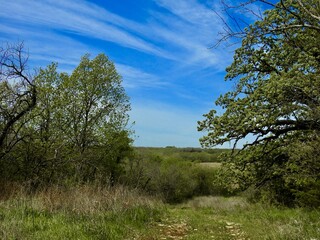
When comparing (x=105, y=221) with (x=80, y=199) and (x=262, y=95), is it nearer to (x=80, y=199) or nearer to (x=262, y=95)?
(x=80, y=199)

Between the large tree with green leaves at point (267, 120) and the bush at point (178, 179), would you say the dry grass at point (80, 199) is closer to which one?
the large tree with green leaves at point (267, 120)

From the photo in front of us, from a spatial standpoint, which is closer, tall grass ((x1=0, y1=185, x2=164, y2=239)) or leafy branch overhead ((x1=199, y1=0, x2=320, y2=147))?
tall grass ((x1=0, y1=185, x2=164, y2=239))

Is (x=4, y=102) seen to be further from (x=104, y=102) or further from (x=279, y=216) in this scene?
(x=104, y=102)

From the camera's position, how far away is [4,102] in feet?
45.2

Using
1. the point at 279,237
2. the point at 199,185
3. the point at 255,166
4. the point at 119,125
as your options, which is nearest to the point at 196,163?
the point at 199,185

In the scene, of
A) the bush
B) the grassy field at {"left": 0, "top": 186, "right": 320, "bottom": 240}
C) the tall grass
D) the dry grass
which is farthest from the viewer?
the bush

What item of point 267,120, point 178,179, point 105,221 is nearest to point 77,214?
point 105,221

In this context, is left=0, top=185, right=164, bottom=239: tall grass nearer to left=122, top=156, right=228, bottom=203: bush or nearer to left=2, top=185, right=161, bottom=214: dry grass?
left=2, top=185, right=161, bottom=214: dry grass

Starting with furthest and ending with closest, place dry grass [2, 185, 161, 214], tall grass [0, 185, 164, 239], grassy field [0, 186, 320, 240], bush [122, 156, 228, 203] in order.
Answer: bush [122, 156, 228, 203], dry grass [2, 185, 161, 214], grassy field [0, 186, 320, 240], tall grass [0, 185, 164, 239]

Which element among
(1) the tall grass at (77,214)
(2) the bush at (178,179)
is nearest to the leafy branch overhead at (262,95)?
(1) the tall grass at (77,214)

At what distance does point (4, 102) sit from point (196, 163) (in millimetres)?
49575

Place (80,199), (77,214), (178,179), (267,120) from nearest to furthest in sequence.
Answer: (77,214) < (80,199) < (267,120) < (178,179)

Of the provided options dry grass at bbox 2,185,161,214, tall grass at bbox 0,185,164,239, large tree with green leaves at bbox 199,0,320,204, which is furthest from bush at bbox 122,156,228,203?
tall grass at bbox 0,185,164,239

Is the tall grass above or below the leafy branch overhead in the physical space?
below
